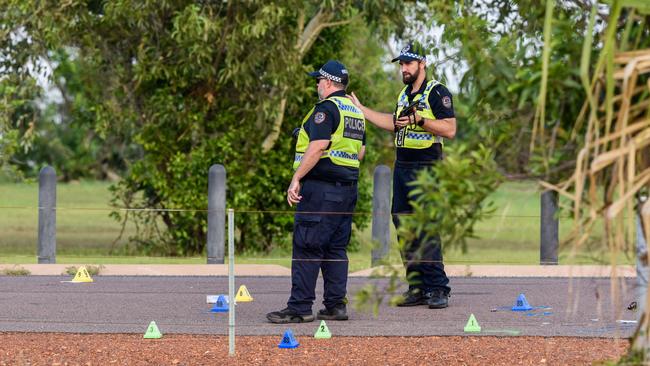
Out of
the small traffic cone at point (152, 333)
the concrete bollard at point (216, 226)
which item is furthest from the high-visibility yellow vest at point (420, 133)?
the concrete bollard at point (216, 226)

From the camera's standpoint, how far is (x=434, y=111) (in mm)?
9789

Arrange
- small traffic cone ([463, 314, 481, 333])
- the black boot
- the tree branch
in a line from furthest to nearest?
1. the tree branch
2. the black boot
3. small traffic cone ([463, 314, 481, 333])

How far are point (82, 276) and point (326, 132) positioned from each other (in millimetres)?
4343

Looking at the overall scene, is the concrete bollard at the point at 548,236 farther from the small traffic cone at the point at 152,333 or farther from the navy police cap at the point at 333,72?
the small traffic cone at the point at 152,333

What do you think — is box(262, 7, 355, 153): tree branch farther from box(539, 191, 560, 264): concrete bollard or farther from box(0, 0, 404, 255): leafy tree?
box(539, 191, 560, 264): concrete bollard

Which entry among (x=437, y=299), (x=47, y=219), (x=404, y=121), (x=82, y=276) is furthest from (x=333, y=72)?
(x=47, y=219)

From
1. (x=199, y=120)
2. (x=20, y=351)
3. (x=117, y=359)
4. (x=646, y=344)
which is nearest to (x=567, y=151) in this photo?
(x=646, y=344)

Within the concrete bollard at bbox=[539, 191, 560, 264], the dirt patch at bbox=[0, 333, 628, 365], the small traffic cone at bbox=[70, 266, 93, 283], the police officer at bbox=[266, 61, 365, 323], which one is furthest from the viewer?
the concrete bollard at bbox=[539, 191, 560, 264]

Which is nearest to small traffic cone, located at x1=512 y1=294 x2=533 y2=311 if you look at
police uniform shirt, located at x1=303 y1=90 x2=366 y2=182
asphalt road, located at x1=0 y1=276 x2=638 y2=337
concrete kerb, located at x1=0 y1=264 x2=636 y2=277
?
asphalt road, located at x1=0 y1=276 x2=638 y2=337

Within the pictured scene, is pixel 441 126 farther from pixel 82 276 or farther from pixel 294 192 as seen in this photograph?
pixel 82 276

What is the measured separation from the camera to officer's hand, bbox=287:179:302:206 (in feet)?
30.1

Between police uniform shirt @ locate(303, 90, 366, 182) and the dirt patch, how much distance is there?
1.29 m

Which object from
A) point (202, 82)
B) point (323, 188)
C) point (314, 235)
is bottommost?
point (314, 235)

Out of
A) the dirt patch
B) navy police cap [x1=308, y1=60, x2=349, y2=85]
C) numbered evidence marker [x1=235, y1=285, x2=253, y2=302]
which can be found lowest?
the dirt patch
